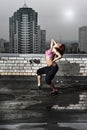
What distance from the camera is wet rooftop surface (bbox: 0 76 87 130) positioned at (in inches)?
240

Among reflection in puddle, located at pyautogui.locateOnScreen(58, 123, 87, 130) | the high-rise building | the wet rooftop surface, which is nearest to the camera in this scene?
reflection in puddle, located at pyautogui.locateOnScreen(58, 123, 87, 130)

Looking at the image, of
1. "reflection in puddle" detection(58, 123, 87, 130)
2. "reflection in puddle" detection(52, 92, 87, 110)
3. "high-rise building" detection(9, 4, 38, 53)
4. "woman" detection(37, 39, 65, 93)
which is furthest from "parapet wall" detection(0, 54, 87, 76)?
"high-rise building" detection(9, 4, 38, 53)

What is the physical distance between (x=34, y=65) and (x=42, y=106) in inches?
234

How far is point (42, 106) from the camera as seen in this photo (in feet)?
26.7

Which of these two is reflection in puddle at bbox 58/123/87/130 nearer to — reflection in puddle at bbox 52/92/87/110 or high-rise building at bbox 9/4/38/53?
reflection in puddle at bbox 52/92/87/110

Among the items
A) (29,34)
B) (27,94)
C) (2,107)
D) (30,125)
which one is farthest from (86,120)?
(29,34)

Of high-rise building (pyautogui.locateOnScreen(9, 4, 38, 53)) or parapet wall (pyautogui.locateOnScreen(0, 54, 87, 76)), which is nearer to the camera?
parapet wall (pyautogui.locateOnScreen(0, 54, 87, 76))

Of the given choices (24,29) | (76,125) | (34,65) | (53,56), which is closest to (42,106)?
(76,125)

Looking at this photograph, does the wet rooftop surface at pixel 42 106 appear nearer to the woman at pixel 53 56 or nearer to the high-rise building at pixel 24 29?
the woman at pixel 53 56

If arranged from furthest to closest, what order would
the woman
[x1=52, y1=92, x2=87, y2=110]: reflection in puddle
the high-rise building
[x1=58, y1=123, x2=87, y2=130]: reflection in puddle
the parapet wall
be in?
the high-rise building → the parapet wall → the woman → [x1=52, y1=92, x2=87, y2=110]: reflection in puddle → [x1=58, y1=123, x2=87, y2=130]: reflection in puddle

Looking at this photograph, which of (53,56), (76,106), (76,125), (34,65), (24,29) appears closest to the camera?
(76,125)

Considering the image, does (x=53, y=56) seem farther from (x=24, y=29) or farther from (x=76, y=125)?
(x=24, y=29)

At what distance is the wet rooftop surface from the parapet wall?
0.59 metres

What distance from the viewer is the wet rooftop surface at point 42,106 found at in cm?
610
